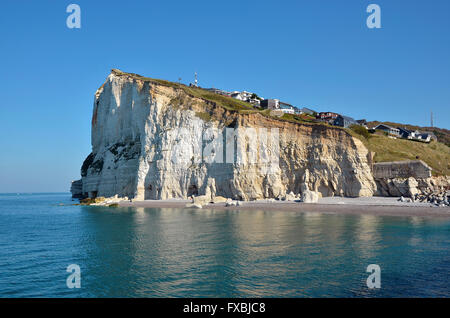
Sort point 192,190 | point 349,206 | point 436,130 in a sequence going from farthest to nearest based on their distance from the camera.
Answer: point 436,130
point 192,190
point 349,206

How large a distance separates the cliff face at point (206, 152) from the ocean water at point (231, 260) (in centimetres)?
2067

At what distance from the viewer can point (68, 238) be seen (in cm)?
2236

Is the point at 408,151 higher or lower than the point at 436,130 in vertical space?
lower

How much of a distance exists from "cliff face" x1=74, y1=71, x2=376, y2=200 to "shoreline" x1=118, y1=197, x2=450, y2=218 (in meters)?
3.53

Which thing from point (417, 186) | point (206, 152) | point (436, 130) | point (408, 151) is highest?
point (436, 130)

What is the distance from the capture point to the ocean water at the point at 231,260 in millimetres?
Result: 11469

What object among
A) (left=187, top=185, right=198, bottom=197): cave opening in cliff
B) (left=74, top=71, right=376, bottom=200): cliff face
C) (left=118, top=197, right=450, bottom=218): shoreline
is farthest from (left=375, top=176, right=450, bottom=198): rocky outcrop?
(left=187, top=185, right=198, bottom=197): cave opening in cliff

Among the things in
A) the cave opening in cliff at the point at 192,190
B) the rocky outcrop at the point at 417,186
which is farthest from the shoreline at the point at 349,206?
the cave opening in cliff at the point at 192,190

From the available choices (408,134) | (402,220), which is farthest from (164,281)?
(408,134)

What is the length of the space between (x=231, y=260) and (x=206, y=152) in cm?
3757

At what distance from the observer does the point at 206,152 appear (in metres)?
52.2

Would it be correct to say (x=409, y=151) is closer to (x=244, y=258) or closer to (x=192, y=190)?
(x=192, y=190)

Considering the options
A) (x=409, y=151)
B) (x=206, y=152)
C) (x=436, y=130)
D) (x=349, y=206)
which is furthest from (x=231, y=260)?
(x=436, y=130)

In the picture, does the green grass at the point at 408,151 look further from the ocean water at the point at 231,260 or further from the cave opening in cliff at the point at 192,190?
the cave opening in cliff at the point at 192,190
